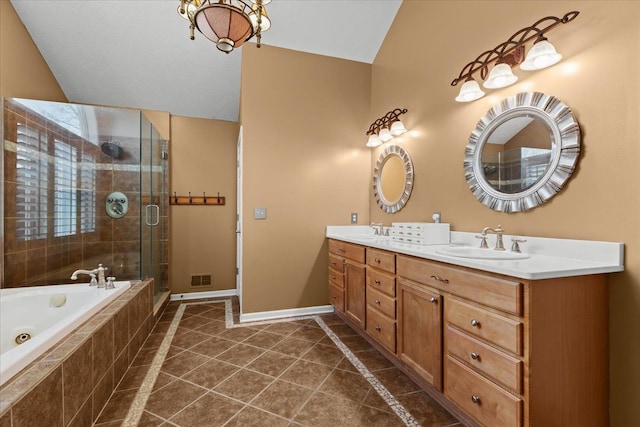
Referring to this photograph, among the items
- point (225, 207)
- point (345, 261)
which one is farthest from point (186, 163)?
point (345, 261)

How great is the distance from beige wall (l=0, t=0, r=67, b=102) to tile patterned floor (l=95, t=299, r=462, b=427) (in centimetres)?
266

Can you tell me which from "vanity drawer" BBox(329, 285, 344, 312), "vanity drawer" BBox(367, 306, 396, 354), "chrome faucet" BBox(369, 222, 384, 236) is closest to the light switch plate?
"vanity drawer" BBox(329, 285, 344, 312)

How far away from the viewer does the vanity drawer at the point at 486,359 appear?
45.3 inches

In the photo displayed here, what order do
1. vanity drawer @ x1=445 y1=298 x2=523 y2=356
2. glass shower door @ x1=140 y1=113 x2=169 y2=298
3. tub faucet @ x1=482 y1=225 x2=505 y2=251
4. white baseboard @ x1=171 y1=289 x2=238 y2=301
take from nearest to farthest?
vanity drawer @ x1=445 y1=298 x2=523 y2=356
tub faucet @ x1=482 y1=225 x2=505 y2=251
glass shower door @ x1=140 y1=113 x2=169 y2=298
white baseboard @ x1=171 y1=289 x2=238 y2=301

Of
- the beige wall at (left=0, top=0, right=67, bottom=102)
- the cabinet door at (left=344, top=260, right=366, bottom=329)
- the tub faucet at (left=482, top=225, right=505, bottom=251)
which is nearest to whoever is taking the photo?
the tub faucet at (left=482, top=225, right=505, bottom=251)

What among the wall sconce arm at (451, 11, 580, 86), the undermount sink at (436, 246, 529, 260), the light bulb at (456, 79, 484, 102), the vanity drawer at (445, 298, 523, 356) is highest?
the wall sconce arm at (451, 11, 580, 86)

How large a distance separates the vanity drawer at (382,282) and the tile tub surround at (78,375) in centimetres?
180

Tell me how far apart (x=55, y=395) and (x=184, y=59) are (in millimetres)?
3271

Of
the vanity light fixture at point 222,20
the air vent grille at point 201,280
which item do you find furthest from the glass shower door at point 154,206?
the vanity light fixture at point 222,20

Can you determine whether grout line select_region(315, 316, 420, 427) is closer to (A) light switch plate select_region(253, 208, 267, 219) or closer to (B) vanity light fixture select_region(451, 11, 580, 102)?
(A) light switch plate select_region(253, 208, 267, 219)

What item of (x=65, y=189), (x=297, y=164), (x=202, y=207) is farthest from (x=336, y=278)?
(x=65, y=189)

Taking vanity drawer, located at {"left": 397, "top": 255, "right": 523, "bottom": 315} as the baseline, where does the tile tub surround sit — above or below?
below

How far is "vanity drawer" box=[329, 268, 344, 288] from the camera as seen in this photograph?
2832mm

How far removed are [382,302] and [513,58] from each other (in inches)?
70.0
